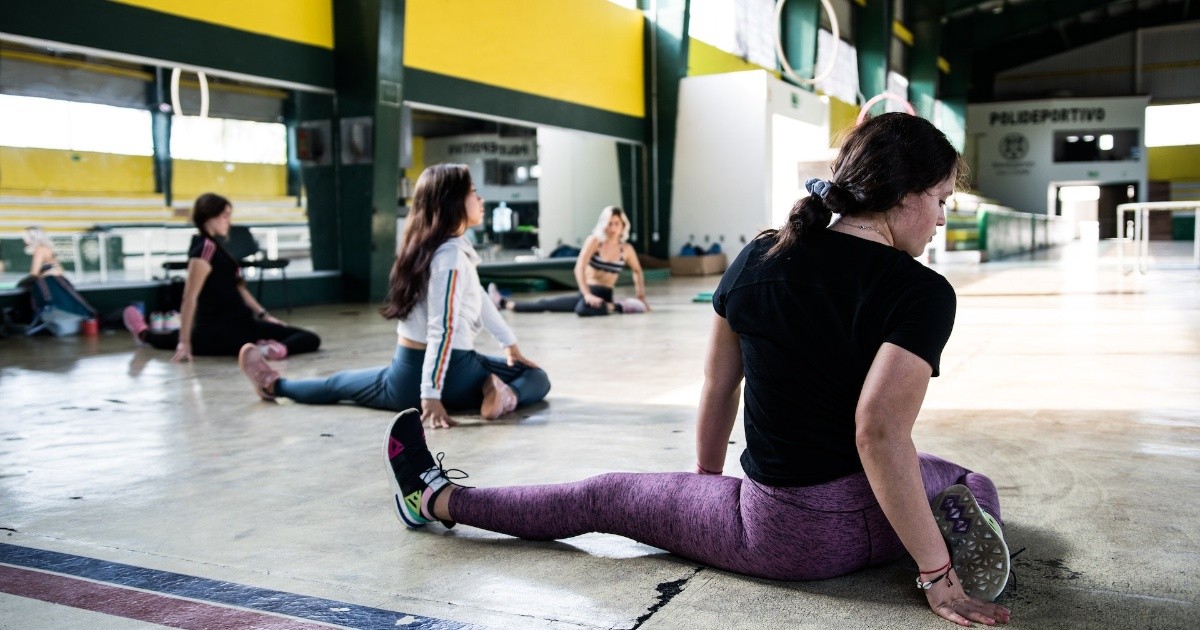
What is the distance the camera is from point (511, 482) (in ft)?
9.98

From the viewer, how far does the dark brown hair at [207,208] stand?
6195 millimetres

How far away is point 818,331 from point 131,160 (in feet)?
44.0

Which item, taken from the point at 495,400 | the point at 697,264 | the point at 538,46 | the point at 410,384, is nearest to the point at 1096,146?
the point at 697,264

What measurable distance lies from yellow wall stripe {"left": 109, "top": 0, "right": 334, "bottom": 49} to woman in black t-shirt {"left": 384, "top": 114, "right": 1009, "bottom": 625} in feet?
27.9

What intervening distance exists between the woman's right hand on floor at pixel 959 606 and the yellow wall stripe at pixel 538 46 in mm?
10628

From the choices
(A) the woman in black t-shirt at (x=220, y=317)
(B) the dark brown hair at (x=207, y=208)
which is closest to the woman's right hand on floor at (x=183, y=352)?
(A) the woman in black t-shirt at (x=220, y=317)

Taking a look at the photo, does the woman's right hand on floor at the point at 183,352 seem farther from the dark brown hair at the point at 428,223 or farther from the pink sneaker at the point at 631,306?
the pink sneaker at the point at 631,306

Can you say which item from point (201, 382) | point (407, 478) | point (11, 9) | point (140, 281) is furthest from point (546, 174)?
point (407, 478)

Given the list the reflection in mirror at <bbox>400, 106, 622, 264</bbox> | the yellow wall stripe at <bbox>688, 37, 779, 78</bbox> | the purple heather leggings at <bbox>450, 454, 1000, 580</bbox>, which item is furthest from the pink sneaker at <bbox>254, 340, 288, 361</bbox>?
the yellow wall stripe at <bbox>688, 37, 779, 78</bbox>

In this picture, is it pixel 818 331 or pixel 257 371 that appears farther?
pixel 257 371

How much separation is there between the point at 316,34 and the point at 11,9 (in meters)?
3.45

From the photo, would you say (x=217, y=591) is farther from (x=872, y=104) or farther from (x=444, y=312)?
(x=872, y=104)

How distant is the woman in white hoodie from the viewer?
12.6 ft

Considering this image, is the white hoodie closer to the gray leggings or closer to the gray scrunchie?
the gray leggings
